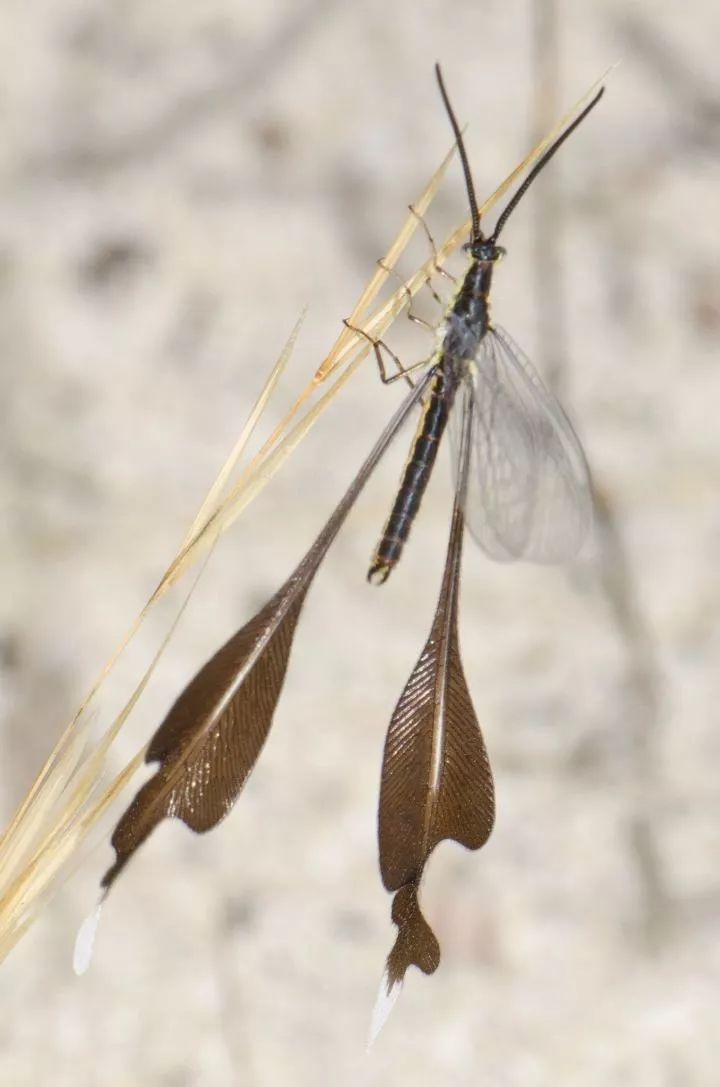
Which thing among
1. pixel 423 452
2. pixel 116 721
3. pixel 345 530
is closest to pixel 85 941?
pixel 116 721

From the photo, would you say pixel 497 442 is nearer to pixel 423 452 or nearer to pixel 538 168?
pixel 423 452

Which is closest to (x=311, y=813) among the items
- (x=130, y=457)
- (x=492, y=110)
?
(x=130, y=457)

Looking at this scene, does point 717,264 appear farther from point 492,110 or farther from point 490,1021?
point 490,1021

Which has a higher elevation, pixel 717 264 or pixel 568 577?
pixel 717 264

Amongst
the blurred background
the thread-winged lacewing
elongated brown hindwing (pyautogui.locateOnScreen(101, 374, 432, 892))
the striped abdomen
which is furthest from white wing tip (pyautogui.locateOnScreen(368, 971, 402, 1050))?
the blurred background

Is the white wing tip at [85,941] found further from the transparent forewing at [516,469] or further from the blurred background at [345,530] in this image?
the blurred background at [345,530]

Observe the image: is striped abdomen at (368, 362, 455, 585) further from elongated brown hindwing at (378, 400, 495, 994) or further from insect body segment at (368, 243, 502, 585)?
elongated brown hindwing at (378, 400, 495, 994)
